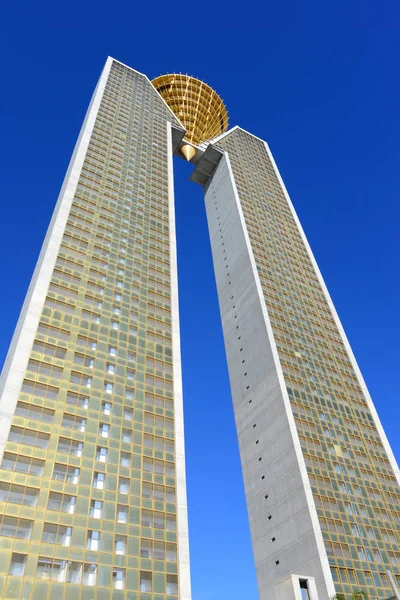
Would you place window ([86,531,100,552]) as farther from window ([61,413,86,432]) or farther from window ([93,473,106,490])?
window ([61,413,86,432])

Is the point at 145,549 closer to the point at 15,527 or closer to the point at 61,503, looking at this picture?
the point at 61,503

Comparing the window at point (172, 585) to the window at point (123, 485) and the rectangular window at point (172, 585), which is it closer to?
the rectangular window at point (172, 585)

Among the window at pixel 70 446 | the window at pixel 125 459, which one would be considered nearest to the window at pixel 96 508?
the window at pixel 70 446

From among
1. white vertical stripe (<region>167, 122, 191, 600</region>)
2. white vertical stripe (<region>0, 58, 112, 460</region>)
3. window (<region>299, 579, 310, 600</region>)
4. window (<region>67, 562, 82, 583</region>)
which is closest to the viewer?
window (<region>67, 562, 82, 583</region>)

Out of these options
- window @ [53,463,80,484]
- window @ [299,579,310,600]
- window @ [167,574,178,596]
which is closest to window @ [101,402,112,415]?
window @ [53,463,80,484]

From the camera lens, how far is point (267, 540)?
60875 millimetres

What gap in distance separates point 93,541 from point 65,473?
19.3ft

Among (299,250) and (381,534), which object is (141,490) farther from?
(299,250)

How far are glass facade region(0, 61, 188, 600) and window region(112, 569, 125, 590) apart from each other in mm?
103

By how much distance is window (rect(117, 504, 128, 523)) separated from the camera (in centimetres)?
4071

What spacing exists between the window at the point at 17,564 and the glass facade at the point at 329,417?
32.7m

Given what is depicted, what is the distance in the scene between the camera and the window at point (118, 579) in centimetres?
3684

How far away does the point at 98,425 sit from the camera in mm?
45906

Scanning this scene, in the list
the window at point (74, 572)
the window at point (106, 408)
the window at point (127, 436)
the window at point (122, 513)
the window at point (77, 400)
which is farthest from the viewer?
the window at point (106, 408)
